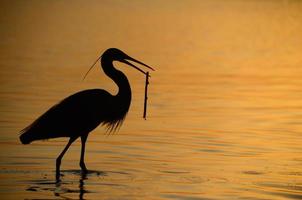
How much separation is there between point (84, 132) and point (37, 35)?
82.3ft

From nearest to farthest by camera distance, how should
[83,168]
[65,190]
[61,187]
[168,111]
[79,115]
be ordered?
[65,190] → [61,187] → [83,168] → [79,115] → [168,111]

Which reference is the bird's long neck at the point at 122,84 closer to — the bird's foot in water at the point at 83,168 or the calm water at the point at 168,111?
the calm water at the point at 168,111

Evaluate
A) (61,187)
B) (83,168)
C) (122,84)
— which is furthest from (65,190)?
(122,84)

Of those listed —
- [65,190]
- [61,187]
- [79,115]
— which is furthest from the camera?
[79,115]

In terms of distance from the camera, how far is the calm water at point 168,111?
13.2 meters

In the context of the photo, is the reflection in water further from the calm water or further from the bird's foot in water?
the bird's foot in water

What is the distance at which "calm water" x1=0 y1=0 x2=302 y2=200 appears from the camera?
43.4ft

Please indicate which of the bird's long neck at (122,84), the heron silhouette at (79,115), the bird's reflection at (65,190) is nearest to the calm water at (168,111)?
the bird's reflection at (65,190)

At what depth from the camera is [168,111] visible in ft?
66.3

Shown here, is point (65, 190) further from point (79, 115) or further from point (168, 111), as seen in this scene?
point (168, 111)

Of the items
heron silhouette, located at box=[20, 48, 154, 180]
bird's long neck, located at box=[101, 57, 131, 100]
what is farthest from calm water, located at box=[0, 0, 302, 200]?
bird's long neck, located at box=[101, 57, 131, 100]

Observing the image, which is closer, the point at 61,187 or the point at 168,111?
the point at 61,187

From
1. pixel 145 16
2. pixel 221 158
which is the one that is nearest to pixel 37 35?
pixel 145 16

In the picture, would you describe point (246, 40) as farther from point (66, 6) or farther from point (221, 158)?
point (221, 158)
